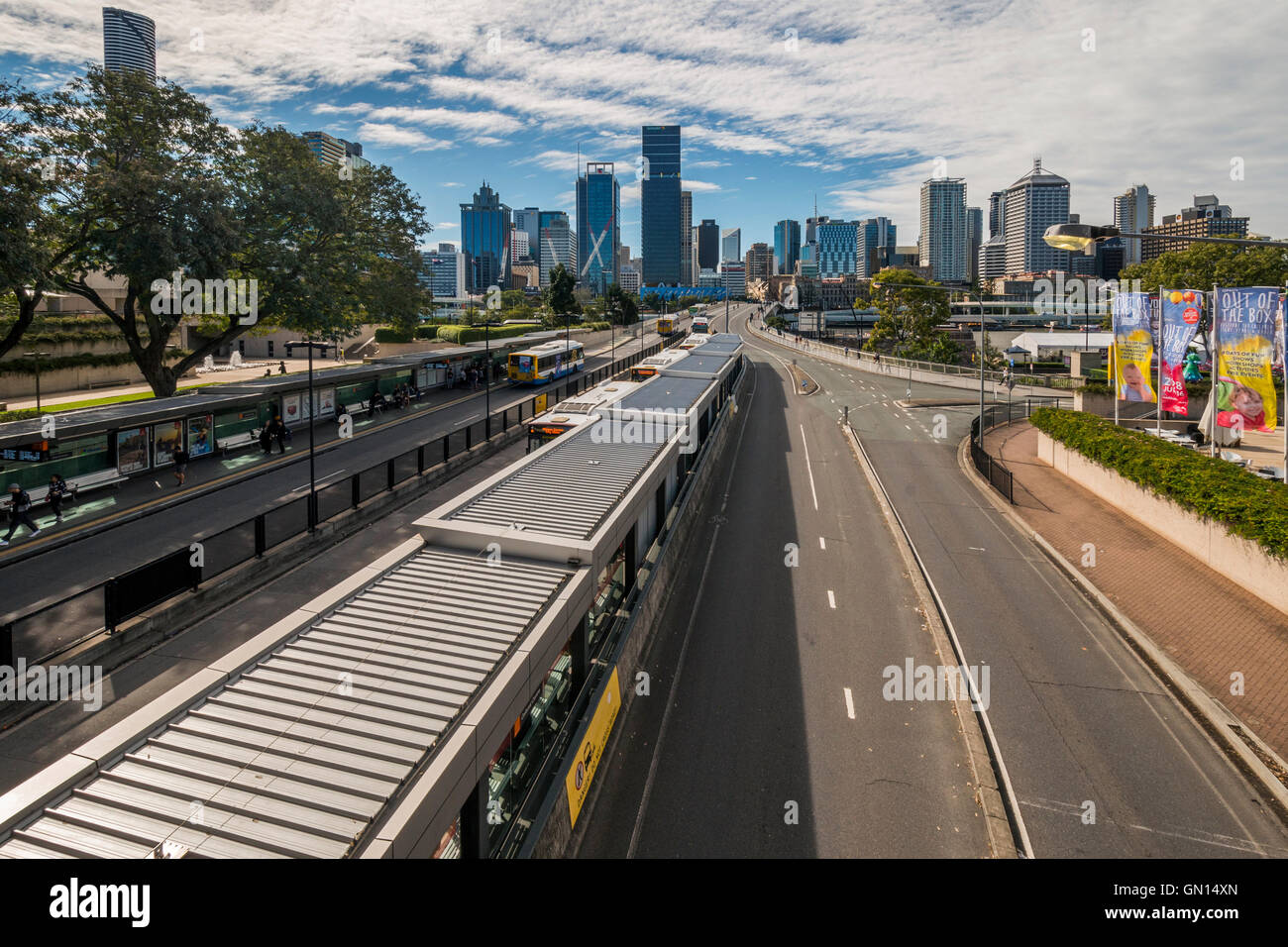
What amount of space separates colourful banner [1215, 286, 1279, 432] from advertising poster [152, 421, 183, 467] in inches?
1466

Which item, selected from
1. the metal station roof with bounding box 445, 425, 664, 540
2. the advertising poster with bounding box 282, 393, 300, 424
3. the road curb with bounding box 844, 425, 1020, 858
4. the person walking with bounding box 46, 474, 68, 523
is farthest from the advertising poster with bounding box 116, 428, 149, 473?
the road curb with bounding box 844, 425, 1020, 858

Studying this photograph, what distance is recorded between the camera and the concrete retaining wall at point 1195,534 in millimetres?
17469

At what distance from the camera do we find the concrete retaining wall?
17469mm

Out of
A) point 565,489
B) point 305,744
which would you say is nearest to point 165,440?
point 565,489

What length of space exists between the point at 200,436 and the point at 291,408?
19.0 feet

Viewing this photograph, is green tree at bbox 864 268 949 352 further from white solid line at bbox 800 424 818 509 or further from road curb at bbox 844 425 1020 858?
road curb at bbox 844 425 1020 858

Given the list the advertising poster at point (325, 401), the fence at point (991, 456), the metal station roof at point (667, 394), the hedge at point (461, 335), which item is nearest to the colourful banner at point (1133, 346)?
the fence at point (991, 456)

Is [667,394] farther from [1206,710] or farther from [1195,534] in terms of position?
[1206,710]

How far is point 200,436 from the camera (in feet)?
96.4

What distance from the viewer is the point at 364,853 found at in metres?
5.86

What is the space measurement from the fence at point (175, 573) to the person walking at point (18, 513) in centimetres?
438

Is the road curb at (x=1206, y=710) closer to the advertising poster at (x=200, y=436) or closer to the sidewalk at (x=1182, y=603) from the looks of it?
the sidewalk at (x=1182, y=603)

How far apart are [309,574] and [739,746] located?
13.0m
